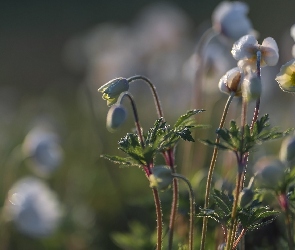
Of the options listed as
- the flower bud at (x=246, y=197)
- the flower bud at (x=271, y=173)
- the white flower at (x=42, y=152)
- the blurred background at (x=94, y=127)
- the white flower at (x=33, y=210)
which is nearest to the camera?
the flower bud at (x=271, y=173)

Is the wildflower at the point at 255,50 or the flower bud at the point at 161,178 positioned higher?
the wildflower at the point at 255,50

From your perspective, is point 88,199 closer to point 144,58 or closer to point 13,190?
point 13,190

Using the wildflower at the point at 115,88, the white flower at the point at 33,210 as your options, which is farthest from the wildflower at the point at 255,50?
the white flower at the point at 33,210

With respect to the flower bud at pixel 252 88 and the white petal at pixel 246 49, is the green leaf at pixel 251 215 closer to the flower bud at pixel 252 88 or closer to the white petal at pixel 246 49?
the flower bud at pixel 252 88

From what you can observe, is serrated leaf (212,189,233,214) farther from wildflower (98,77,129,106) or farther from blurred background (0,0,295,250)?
blurred background (0,0,295,250)

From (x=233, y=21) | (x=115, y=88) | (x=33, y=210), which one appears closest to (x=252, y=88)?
(x=115, y=88)

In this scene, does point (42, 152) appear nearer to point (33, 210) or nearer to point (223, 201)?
point (33, 210)
